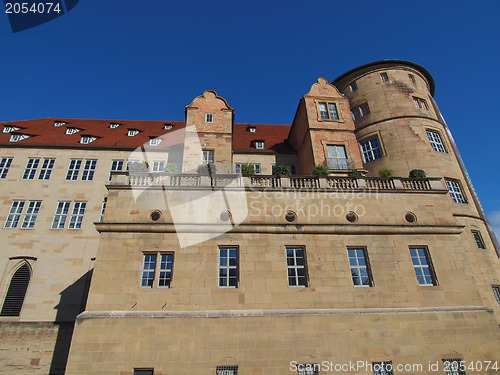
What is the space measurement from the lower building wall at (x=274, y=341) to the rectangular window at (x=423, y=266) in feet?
5.11

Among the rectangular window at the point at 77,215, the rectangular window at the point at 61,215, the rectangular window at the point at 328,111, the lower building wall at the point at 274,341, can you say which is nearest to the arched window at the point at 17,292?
the rectangular window at the point at 61,215

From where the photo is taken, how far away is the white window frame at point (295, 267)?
45.6 feet

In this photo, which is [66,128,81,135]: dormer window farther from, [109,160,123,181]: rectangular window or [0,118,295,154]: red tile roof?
[109,160,123,181]: rectangular window

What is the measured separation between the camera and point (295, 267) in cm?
1425

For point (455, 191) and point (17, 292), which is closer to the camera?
point (17, 292)

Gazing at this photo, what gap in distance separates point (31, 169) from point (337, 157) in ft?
78.2

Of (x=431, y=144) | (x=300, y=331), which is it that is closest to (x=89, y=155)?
(x=300, y=331)

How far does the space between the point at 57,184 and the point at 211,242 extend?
15.9m

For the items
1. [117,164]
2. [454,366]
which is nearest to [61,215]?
[117,164]

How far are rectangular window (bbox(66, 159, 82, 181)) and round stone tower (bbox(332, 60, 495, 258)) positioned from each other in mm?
23014

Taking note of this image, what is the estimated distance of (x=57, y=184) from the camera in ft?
75.0

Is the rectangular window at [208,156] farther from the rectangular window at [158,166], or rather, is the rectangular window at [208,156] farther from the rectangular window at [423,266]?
the rectangular window at [423,266]

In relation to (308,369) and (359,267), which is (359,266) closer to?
(359,267)

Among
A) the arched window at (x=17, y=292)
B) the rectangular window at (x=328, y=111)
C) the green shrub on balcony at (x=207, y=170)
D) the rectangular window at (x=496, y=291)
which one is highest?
the rectangular window at (x=328, y=111)
